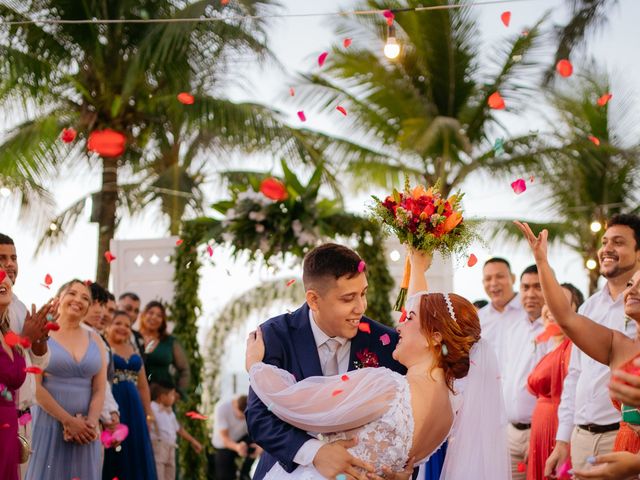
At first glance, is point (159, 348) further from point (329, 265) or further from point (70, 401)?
point (329, 265)

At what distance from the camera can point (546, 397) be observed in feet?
23.1

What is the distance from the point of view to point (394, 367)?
14.9ft

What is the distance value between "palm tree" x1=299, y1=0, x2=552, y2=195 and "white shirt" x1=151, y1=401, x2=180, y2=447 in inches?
277

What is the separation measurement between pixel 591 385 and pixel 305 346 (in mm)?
2247

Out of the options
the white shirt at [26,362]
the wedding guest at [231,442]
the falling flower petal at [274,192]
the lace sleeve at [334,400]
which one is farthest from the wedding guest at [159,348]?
the lace sleeve at [334,400]

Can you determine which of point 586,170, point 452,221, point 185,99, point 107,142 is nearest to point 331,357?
point 452,221

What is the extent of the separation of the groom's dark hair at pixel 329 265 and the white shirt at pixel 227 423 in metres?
7.57

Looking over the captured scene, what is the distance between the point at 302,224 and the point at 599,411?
15.5 ft

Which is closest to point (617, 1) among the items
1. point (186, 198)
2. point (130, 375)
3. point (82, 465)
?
point (186, 198)

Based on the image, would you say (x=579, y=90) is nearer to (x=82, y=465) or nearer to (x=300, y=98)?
(x=300, y=98)

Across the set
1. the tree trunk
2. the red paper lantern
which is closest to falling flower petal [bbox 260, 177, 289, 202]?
the tree trunk

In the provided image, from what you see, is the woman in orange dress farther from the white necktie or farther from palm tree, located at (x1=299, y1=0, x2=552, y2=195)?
palm tree, located at (x1=299, y1=0, x2=552, y2=195)

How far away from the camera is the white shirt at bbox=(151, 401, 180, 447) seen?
9.07 meters

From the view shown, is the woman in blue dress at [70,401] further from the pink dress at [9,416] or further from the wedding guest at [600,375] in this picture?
the wedding guest at [600,375]
